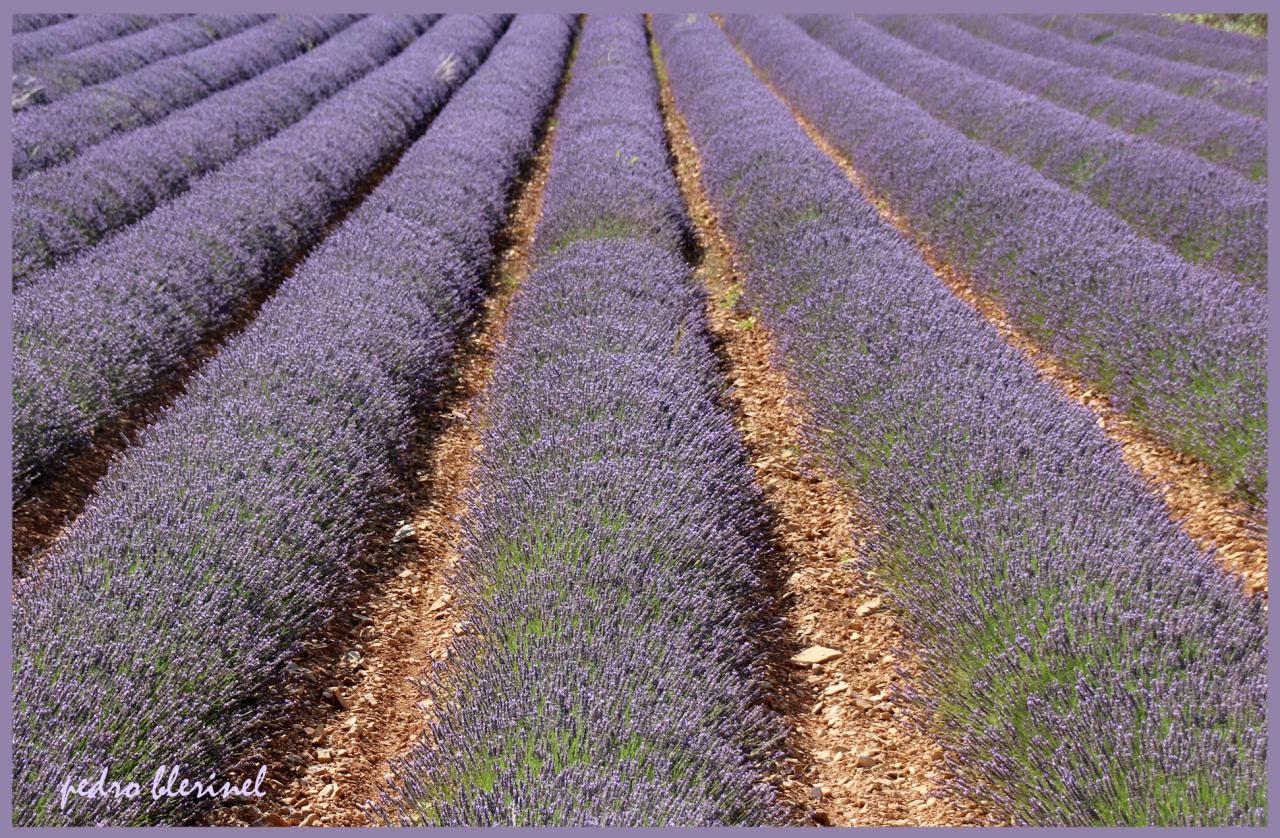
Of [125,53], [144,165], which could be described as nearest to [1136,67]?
[144,165]

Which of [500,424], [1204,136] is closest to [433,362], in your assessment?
[500,424]

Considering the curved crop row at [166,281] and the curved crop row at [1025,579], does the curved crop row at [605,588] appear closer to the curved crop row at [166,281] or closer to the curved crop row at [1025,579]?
the curved crop row at [1025,579]

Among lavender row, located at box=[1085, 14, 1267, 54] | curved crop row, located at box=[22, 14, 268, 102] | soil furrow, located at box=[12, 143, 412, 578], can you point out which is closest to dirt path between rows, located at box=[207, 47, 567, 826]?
soil furrow, located at box=[12, 143, 412, 578]

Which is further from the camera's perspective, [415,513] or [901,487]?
[415,513]

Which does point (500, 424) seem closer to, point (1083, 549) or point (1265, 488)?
point (1083, 549)

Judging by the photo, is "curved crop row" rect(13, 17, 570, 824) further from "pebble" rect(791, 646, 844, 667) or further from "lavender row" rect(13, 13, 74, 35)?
"lavender row" rect(13, 13, 74, 35)

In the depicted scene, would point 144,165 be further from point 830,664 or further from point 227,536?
point 830,664
